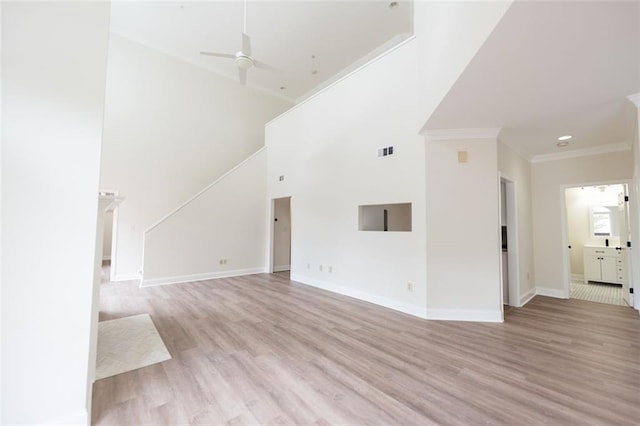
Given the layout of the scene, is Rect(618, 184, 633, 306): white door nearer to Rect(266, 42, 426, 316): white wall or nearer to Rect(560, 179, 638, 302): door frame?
Rect(560, 179, 638, 302): door frame

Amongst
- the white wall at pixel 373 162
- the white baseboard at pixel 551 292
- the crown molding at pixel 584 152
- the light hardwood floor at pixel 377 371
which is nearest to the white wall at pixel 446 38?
the white wall at pixel 373 162

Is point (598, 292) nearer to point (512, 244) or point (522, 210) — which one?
point (522, 210)

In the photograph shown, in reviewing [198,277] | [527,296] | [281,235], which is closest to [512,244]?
[527,296]

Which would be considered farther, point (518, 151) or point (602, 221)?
point (602, 221)

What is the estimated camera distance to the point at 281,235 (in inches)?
311

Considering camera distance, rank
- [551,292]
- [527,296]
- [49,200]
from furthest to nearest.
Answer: [551,292] < [527,296] < [49,200]

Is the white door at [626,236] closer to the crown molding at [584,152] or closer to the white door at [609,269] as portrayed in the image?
the crown molding at [584,152]

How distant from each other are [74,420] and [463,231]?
14.2 feet

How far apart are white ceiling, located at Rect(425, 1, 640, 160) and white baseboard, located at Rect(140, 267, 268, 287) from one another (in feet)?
18.4

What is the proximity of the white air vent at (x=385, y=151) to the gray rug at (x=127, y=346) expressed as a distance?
4.02 meters

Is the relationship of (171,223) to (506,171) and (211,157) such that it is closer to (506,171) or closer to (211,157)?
(211,157)

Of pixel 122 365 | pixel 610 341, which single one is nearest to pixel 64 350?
pixel 122 365

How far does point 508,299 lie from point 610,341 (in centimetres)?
145

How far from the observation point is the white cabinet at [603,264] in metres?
5.77
